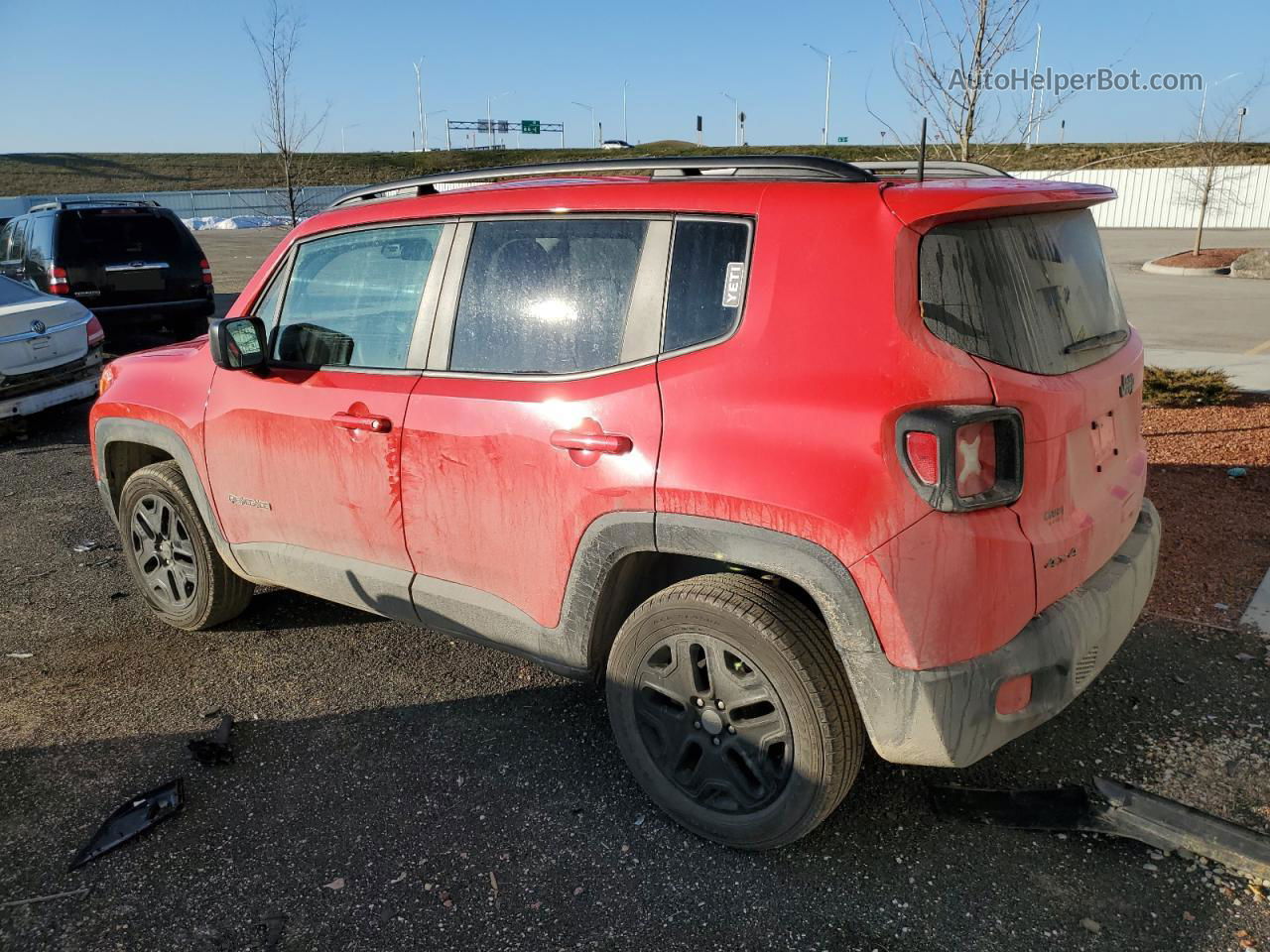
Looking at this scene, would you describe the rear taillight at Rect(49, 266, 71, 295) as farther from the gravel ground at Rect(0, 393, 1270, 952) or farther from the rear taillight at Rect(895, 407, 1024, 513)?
the rear taillight at Rect(895, 407, 1024, 513)

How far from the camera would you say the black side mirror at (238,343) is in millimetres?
3475

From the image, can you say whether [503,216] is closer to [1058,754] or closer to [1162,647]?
A: [1058,754]

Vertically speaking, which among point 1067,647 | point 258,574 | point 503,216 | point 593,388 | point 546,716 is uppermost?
point 503,216

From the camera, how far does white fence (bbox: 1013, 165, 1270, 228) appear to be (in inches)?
1414

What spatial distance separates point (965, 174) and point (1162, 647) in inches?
86.4

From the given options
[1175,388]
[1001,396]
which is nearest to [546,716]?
[1001,396]

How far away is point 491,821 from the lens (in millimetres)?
2932

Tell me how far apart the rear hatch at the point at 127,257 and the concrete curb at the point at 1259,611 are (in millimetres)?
11328

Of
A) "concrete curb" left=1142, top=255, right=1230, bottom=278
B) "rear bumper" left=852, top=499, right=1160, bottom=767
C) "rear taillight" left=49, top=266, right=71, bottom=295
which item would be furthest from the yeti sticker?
"concrete curb" left=1142, top=255, right=1230, bottom=278

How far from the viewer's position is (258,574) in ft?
12.7

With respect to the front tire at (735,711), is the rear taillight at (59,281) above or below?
above

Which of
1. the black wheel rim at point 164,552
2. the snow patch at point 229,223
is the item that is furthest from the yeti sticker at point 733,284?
the snow patch at point 229,223

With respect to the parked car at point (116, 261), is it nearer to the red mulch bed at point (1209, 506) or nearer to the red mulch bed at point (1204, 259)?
the red mulch bed at point (1209, 506)

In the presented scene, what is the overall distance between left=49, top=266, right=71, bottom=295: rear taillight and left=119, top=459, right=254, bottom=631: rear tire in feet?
25.6
